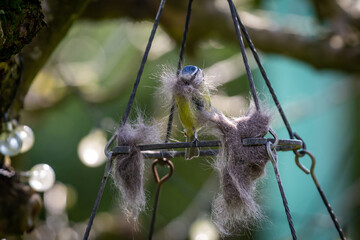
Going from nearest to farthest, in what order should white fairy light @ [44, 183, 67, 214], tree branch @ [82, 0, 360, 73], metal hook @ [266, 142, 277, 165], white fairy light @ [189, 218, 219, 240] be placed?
metal hook @ [266, 142, 277, 165] → white fairy light @ [189, 218, 219, 240] → tree branch @ [82, 0, 360, 73] → white fairy light @ [44, 183, 67, 214]

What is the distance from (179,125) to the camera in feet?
5.95

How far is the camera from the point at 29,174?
884 mm

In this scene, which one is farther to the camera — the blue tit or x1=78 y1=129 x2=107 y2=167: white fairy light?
x1=78 y1=129 x2=107 y2=167: white fairy light

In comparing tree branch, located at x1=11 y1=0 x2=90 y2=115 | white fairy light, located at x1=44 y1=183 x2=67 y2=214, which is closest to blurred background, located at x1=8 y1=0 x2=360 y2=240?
white fairy light, located at x1=44 y1=183 x2=67 y2=214

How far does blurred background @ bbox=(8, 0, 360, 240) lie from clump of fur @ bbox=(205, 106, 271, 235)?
→ 5cm

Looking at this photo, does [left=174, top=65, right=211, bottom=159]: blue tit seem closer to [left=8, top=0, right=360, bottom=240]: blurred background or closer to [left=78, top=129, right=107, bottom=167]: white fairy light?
[left=8, top=0, right=360, bottom=240]: blurred background

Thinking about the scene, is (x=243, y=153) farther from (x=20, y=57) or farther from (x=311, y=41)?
(x=311, y=41)

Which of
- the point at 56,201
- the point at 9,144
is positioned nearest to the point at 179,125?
the point at 56,201

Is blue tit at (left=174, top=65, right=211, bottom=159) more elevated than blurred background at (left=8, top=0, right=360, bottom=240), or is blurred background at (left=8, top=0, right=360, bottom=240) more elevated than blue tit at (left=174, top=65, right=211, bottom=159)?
blue tit at (left=174, top=65, right=211, bottom=159)

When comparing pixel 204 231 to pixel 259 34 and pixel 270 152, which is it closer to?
pixel 259 34

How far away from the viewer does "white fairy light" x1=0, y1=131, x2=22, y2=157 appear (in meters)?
0.84

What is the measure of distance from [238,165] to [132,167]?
166 mm

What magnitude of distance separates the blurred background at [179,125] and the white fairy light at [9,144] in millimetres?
291

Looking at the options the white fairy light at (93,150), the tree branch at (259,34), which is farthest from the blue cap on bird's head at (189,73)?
the tree branch at (259,34)
